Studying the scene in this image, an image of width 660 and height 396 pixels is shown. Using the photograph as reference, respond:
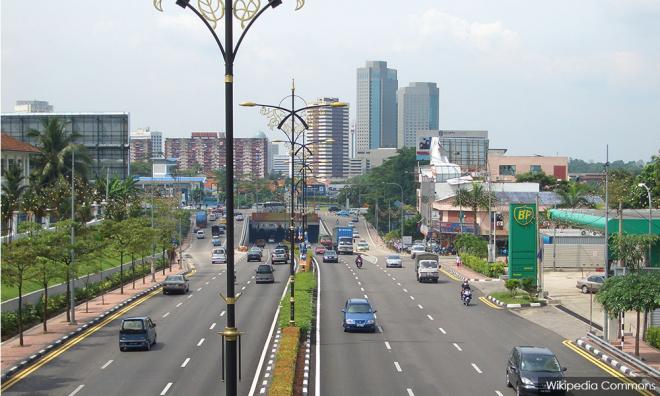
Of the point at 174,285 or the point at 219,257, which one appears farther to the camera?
the point at 219,257

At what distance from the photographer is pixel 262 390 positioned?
24938 millimetres

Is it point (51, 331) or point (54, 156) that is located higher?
point (54, 156)

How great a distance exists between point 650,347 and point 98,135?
89475 millimetres

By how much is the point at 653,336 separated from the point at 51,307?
29425 mm

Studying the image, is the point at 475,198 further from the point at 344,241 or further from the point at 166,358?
the point at 166,358

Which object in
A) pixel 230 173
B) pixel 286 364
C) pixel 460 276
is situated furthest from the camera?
pixel 460 276

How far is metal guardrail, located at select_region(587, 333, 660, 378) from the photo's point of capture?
27.3 metres

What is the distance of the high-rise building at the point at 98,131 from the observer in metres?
109

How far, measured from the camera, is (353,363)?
30250 millimetres

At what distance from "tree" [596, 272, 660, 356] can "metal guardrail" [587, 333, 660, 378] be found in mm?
721

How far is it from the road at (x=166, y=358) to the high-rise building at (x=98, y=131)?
61.7 metres

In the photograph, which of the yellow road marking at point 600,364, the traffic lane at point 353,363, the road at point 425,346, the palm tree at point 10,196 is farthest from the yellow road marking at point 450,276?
the palm tree at point 10,196

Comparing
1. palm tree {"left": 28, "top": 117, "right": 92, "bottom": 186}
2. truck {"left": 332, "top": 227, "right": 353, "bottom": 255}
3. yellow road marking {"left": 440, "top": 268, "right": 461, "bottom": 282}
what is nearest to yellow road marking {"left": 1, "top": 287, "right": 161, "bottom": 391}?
yellow road marking {"left": 440, "top": 268, "right": 461, "bottom": 282}

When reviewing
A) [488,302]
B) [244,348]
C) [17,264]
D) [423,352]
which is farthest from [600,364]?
[17,264]
